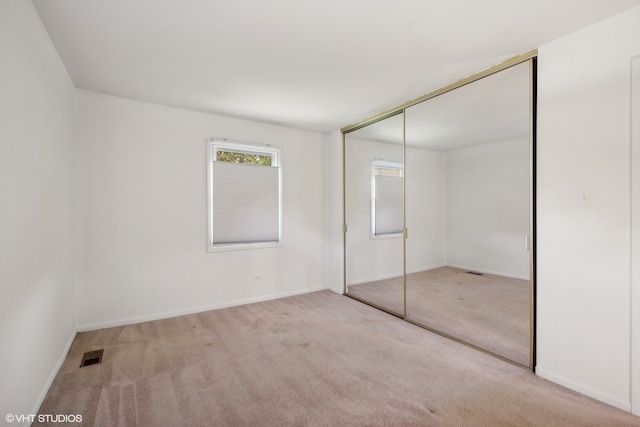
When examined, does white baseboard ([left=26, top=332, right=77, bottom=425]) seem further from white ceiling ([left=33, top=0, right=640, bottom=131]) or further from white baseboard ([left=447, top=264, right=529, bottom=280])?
white baseboard ([left=447, top=264, right=529, bottom=280])

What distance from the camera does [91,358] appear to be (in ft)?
8.25

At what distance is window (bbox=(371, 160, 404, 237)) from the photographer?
4992mm

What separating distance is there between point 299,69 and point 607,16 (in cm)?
224

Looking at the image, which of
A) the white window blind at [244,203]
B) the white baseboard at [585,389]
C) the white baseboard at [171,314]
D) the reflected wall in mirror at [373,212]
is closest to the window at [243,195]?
the white window blind at [244,203]

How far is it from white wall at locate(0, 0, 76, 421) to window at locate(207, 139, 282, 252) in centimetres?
154

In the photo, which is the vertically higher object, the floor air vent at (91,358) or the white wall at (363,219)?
the white wall at (363,219)

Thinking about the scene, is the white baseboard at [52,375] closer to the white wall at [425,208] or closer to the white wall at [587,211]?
the white wall at [587,211]

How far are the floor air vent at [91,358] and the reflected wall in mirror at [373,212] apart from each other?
3130 mm

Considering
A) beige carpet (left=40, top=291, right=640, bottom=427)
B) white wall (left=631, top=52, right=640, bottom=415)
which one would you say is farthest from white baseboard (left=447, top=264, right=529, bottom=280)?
white wall (left=631, top=52, right=640, bottom=415)

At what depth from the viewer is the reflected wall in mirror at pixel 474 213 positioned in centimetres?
302

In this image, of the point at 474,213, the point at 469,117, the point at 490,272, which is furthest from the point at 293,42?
the point at 490,272

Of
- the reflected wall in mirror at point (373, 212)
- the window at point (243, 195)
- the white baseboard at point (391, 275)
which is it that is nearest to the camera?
the window at point (243, 195)

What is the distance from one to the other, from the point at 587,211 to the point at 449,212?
347 cm

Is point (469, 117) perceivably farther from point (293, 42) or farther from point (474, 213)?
point (293, 42)
